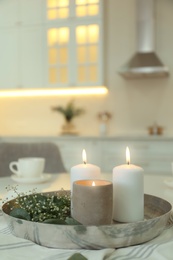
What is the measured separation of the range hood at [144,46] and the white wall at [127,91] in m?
0.16

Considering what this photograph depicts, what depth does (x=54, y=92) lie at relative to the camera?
3926 millimetres

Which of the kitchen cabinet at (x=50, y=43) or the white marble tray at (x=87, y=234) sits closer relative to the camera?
the white marble tray at (x=87, y=234)

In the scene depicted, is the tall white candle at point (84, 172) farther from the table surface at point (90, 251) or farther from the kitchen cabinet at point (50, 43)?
the kitchen cabinet at point (50, 43)

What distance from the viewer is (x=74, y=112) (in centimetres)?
377

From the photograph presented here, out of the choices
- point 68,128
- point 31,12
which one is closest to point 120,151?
point 68,128

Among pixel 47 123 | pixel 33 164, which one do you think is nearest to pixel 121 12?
pixel 47 123

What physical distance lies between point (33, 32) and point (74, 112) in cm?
98

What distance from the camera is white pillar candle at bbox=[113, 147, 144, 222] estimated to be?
617 millimetres

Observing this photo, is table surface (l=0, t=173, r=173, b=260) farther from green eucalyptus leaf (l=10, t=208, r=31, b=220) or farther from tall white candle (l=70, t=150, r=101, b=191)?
tall white candle (l=70, t=150, r=101, b=191)

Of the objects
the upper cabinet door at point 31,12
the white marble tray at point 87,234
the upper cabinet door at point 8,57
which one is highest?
the upper cabinet door at point 31,12

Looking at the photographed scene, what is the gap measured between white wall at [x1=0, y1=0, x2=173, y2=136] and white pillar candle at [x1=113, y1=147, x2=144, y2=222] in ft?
10.0

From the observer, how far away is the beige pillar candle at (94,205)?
0.55 metres

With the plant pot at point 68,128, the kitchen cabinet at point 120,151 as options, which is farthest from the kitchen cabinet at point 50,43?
the kitchen cabinet at point 120,151

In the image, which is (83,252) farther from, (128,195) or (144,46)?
(144,46)
